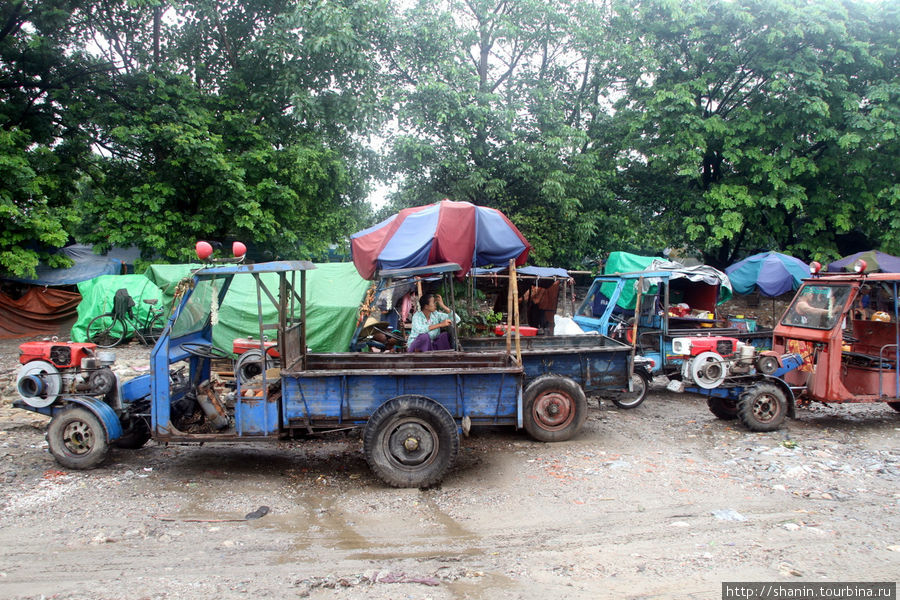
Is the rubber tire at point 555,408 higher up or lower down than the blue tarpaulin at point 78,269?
lower down

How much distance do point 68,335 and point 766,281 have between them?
18062 mm

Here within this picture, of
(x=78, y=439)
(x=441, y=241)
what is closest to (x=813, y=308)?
(x=441, y=241)

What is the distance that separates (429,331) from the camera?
7.66 meters

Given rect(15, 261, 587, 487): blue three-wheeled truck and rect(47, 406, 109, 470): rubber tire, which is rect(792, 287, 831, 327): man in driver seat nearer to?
rect(15, 261, 587, 487): blue three-wheeled truck

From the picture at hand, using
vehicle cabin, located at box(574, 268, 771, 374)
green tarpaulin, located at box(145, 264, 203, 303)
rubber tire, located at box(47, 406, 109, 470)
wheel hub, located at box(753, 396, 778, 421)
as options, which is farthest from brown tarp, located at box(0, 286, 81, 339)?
wheel hub, located at box(753, 396, 778, 421)

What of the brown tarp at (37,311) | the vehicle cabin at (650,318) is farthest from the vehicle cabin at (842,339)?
the brown tarp at (37,311)

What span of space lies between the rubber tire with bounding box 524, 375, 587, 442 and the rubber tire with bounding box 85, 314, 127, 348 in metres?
10.3

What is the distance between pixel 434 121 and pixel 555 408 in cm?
986

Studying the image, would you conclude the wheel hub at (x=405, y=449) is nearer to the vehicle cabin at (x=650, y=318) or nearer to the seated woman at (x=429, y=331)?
the seated woman at (x=429, y=331)

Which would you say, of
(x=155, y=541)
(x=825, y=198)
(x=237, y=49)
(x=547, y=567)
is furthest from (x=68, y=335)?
(x=825, y=198)

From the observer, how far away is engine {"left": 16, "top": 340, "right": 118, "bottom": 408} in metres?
5.17

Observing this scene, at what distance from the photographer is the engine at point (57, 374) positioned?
5.17 m

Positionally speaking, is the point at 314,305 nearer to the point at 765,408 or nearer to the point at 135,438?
the point at 135,438

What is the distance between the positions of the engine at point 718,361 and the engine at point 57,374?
669 cm
